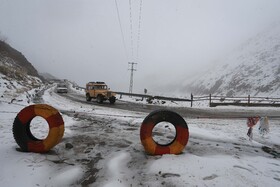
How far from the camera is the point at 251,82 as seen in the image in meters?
94.4

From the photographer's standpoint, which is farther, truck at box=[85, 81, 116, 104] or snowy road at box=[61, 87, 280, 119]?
truck at box=[85, 81, 116, 104]

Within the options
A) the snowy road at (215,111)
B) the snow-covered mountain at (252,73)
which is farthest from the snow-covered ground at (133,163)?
the snow-covered mountain at (252,73)

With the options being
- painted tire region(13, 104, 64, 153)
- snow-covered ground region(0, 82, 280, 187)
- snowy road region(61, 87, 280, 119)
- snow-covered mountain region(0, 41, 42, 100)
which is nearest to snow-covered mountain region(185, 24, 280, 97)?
snowy road region(61, 87, 280, 119)

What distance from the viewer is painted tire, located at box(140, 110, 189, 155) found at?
5617 mm

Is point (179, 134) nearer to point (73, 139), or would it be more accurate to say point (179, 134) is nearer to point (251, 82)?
point (73, 139)

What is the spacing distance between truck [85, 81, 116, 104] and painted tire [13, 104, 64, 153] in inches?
649

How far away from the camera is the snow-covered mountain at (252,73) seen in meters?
84.7

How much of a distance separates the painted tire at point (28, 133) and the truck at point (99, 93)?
16.5 metres

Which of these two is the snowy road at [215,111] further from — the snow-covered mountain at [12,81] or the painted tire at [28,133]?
the painted tire at [28,133]

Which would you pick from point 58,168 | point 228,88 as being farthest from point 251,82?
point 58,168

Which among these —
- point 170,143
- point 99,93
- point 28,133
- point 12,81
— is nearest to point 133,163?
point 170,143

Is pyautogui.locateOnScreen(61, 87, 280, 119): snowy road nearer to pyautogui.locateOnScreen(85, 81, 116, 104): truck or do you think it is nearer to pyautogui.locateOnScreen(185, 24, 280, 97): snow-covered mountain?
pyautogui.locateOnScreen(85, 81, 116, 104): truck

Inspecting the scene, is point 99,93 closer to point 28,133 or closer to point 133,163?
point 28,133

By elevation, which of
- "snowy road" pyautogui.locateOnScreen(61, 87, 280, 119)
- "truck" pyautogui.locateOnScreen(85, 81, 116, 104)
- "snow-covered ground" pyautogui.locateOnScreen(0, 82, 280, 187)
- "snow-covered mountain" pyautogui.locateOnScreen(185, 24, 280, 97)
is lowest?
"snow-covered ground" pyautogui.locateOnScreen(0, 82, 280, 187)
